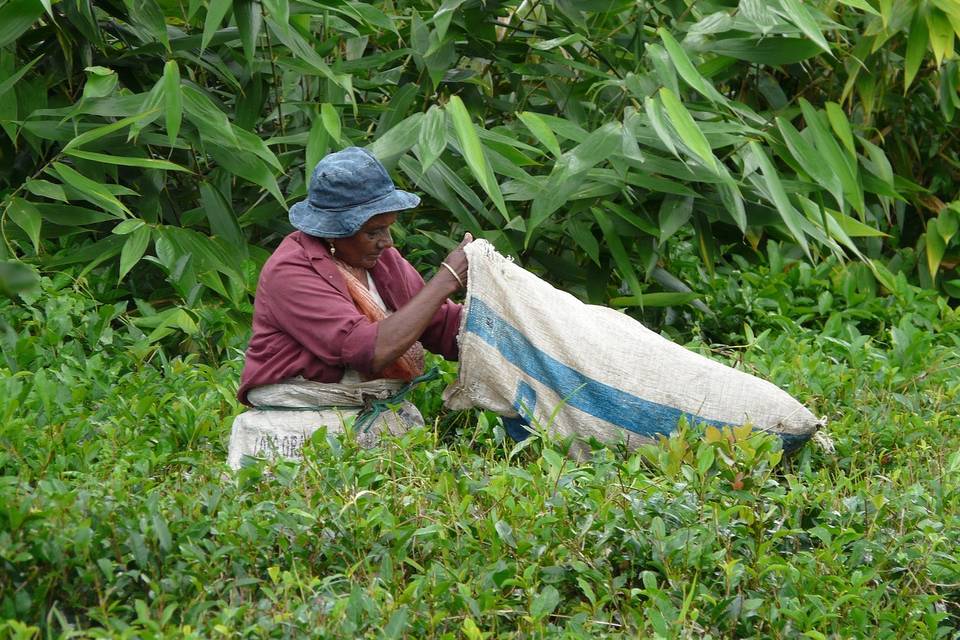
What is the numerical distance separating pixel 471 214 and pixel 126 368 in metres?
1.21

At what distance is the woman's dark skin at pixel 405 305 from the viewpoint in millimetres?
3127

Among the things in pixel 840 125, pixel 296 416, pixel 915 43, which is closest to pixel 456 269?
pixel 296 416

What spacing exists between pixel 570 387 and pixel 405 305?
486mm

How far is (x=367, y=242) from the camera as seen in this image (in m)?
3.25

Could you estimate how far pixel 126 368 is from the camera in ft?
12.8

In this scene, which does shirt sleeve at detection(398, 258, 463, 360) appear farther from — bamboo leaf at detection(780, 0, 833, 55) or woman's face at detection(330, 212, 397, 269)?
bamboo leaf at detection(780, 0, 833, 55)

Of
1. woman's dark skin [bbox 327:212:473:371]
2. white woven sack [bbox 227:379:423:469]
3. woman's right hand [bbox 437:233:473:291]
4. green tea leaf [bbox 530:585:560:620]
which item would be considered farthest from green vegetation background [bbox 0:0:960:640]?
woman's right hand [bbox 437:233:473:291]

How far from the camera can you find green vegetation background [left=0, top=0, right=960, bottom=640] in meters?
2.42

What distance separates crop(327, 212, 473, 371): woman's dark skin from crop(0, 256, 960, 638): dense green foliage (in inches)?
8.8

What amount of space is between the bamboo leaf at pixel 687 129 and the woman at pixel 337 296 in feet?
2.76

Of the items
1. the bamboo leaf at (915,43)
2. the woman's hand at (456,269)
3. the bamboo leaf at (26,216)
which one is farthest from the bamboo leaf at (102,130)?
the bamboo leaf at (915,43)

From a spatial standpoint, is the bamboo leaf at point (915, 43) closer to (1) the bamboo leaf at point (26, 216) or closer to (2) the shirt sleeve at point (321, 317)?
(2) the shirt sleeve at point (321, 317)

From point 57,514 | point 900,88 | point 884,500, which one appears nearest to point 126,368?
point 57,514

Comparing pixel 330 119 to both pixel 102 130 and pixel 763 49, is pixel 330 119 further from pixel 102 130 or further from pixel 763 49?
pixel 763 49
